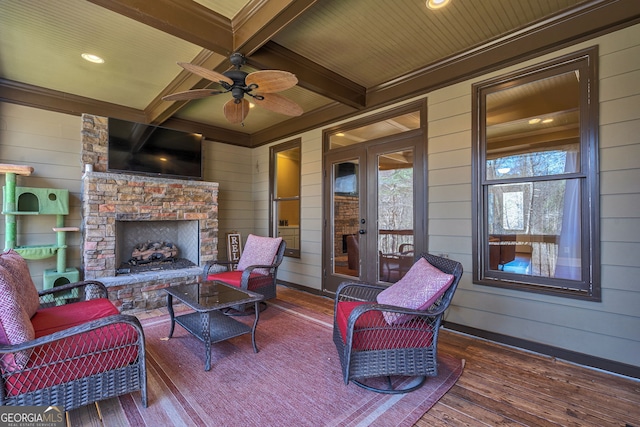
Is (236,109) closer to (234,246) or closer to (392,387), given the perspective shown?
(392,387)

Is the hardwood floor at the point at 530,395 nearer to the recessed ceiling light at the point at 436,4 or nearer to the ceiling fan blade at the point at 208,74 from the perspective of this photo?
the ceiling fan blade at the point at 208,74

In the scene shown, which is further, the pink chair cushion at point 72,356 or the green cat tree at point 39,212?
the green cat tree at point 39,212

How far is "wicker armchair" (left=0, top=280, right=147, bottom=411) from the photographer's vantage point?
1659 mm

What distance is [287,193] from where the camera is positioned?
224 inches

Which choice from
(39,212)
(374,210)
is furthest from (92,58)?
(374,210)

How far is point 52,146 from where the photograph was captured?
13.7 feet

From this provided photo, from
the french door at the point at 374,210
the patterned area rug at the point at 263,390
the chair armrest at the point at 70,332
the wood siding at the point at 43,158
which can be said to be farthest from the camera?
the wood siding at the point at 43,158

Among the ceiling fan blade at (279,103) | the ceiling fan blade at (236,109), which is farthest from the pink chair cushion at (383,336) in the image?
the ceiling fan blade at (236,109)

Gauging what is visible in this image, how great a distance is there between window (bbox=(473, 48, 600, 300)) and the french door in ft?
2.38

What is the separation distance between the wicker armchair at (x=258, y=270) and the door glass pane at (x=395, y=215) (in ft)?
4.73

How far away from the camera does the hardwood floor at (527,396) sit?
1896 millimetres

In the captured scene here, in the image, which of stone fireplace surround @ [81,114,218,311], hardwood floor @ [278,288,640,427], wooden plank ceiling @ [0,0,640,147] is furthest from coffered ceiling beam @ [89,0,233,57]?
hardwood floor @ [278,288,640,427]

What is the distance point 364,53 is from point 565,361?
11.7ft

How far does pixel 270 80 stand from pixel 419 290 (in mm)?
2063
